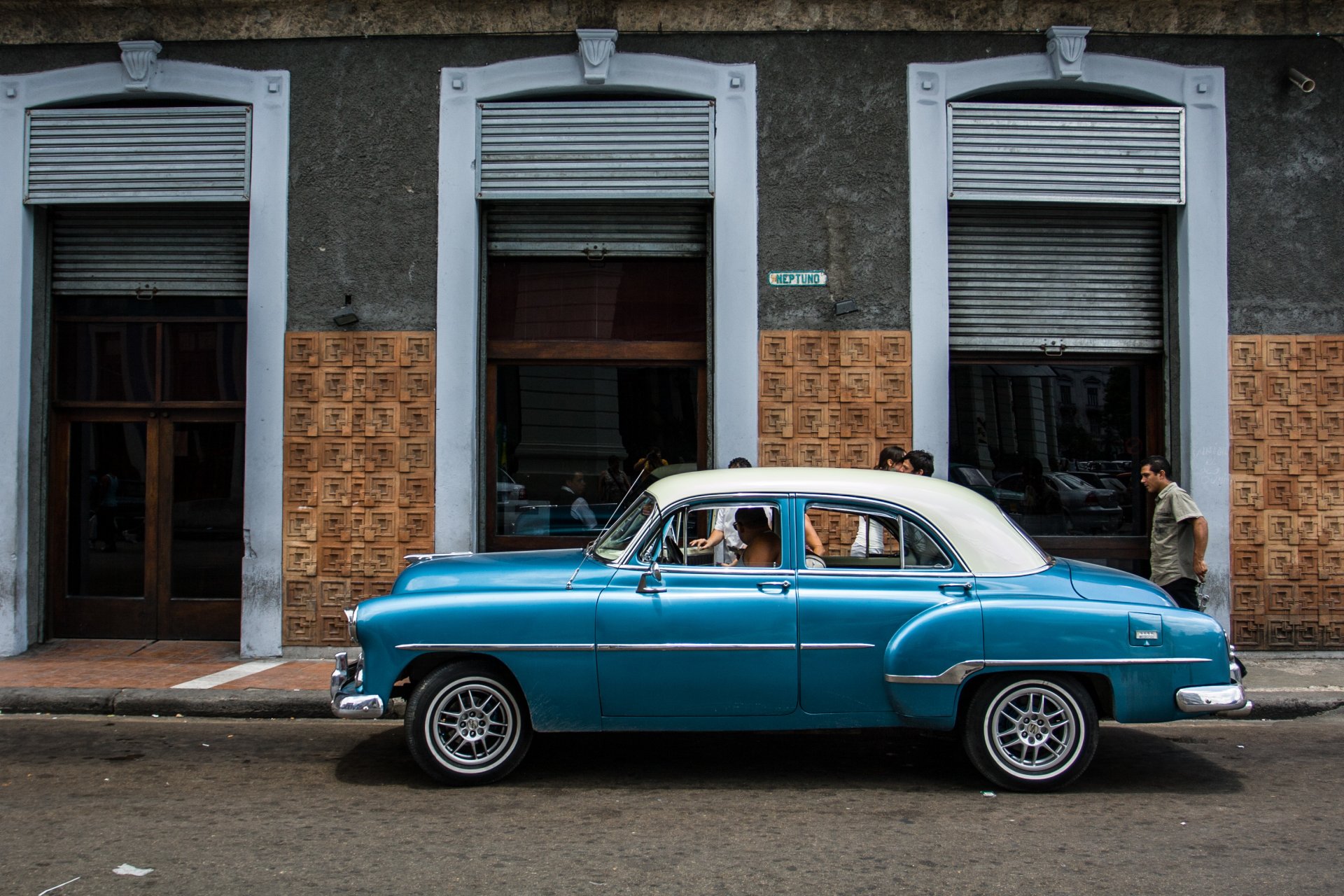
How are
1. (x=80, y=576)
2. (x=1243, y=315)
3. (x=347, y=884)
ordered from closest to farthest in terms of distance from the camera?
(x=347, y=884), (x=1243, y=315), (x=80, y=576)

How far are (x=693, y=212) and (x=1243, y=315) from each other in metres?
4.90

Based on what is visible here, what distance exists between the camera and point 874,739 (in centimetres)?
693

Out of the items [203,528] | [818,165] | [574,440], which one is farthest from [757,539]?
[203,528]

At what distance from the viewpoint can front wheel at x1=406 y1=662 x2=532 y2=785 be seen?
571cm

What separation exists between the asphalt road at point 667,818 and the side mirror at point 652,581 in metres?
1.04

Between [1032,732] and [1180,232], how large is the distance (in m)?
5.85

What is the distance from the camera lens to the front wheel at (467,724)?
5.71m

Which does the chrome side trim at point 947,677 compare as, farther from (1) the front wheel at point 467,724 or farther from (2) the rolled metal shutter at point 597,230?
(2) the rolled metal shutter at point 597,230

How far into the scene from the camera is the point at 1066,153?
31.7 ft

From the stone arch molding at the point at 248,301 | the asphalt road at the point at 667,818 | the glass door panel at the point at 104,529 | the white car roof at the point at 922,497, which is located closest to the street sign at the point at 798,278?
the white car roof at the point at 922,497

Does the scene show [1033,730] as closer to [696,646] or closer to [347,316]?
[696,646]

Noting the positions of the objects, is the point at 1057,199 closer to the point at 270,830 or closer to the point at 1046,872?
the point at 1046,872

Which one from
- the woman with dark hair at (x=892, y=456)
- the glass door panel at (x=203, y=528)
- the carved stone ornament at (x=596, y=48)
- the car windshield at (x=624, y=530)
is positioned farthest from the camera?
the glass door panel at (x=203, y=528)

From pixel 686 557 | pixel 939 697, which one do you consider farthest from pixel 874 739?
pixel 686 557
